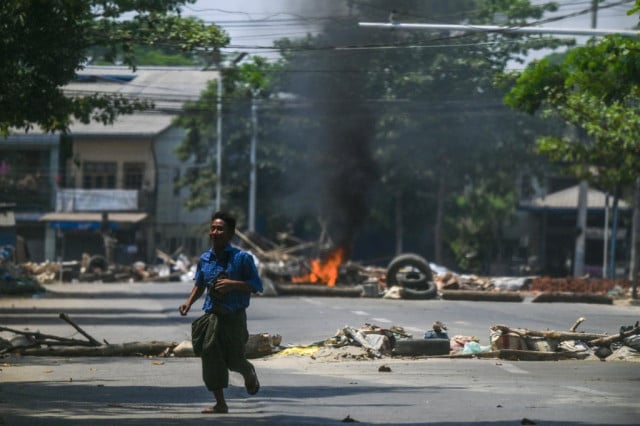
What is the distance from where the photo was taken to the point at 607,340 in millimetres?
16656

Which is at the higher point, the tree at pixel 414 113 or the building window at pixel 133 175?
the tree at pixel 414 113

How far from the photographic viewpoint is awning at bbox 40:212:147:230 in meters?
69.3

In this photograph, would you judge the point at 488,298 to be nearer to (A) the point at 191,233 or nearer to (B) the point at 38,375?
(B) the point at 38,375

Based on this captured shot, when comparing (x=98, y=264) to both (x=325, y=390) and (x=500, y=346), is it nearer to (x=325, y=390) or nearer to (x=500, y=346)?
(x=500, y=346)

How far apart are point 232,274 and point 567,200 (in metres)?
58.8

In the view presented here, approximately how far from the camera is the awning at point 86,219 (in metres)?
69.3

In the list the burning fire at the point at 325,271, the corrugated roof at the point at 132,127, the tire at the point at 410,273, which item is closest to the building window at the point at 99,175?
the corrugated roof at the point at 132,127

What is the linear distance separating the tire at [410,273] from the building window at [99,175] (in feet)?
118

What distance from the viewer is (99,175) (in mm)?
72062

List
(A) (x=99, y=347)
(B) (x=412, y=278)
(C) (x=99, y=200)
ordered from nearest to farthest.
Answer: (A) (x=99, y=347)
(B) (x=412, y=278)
(C) (x=99, y=200)

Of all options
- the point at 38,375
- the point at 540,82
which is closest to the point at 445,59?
the point at 540,82

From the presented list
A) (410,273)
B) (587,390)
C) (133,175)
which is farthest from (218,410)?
(133,175)

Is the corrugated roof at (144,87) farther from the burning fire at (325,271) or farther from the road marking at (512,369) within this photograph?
the road marking at (512,369)

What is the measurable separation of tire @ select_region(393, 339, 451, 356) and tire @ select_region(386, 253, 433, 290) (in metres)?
20.0
